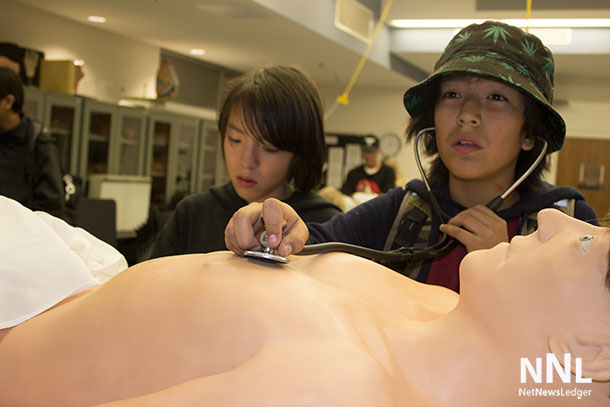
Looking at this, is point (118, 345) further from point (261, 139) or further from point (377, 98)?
point (377, 98)

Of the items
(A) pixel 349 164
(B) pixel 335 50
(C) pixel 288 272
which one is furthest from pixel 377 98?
(C) pixel 288 272

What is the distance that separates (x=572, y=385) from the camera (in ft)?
2.72

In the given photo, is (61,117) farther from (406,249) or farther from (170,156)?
(406,249)

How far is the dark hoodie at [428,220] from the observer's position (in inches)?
53.3

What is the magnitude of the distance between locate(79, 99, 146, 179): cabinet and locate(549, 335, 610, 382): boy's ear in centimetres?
555

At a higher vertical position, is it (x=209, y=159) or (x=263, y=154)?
(x=209, y=159)

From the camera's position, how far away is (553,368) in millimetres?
833

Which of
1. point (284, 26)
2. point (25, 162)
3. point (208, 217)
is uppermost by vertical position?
point (284, 26)

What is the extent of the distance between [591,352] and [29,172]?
97.9 inches

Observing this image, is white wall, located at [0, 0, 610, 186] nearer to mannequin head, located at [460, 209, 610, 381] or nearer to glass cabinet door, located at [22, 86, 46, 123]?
glass cabinet door, located at [22, 86, 46, 123]

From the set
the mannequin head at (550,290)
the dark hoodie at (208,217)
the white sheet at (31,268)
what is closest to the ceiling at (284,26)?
the dark hoodie at (208,217)

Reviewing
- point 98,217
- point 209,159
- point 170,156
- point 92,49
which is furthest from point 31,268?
point 209,159

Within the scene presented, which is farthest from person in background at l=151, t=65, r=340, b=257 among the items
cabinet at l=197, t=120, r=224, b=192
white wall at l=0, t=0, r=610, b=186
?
cabinet at l=197, t=120, r=224, b=192

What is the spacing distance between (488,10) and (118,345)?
17.7 feet
